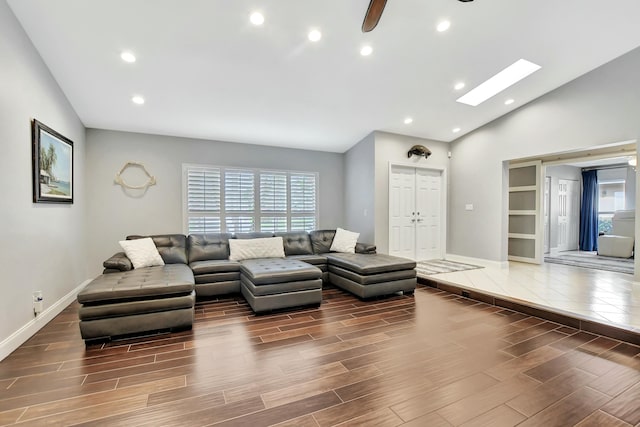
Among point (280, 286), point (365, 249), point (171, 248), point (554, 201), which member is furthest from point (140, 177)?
point (554, 201)

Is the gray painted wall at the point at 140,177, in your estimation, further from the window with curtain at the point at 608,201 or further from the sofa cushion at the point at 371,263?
the window with curtain at the point at 608,201

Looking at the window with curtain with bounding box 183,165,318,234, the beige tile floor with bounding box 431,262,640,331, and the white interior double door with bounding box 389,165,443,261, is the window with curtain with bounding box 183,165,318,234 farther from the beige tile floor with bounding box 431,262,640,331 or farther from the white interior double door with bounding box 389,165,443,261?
the beige tile floor with bounding box 431,262,640,331

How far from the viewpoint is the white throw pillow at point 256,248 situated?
4457 mm

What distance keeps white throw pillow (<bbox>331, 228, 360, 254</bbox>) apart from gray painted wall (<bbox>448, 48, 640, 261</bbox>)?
282 centimetres

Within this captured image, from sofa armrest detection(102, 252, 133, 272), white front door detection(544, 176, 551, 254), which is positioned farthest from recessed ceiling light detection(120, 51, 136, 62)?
white front door detection(544, 176, 551, 254)

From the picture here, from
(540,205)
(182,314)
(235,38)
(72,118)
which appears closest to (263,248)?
(182,314)

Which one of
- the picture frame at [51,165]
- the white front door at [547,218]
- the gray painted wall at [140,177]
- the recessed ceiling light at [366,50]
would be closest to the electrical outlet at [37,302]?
the picture frame at [51,165]

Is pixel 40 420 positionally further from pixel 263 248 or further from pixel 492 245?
pixel 492 245

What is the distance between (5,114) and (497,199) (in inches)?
277

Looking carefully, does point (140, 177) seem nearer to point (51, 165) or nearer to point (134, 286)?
point (51, 165)

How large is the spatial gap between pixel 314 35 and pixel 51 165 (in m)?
3.28

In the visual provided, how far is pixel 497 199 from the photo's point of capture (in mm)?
5719

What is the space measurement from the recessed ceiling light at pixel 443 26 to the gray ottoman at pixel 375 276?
2.90 metres

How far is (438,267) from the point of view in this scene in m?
5.53
